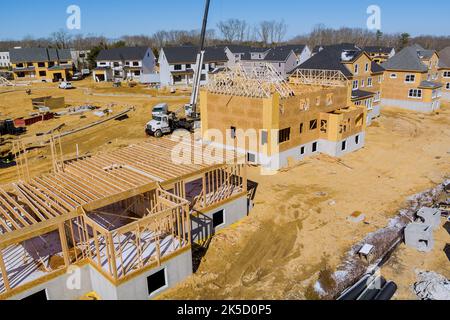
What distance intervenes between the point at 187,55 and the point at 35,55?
134ft

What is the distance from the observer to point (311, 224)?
2202 cm

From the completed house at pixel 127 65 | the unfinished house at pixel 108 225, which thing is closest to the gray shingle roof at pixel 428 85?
the unfinished house at pixel 108 225

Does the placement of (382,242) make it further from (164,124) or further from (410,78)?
(410,78)

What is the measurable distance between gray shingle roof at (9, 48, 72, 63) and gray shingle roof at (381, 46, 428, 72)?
75.4 m

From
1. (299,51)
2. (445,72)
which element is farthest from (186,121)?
(445,72)

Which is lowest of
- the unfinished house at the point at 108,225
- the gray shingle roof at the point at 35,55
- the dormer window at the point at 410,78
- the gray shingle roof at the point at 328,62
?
the unfinished house at the point at 108,225

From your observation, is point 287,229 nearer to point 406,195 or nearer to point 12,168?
point 406,195

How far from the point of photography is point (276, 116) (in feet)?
97.6

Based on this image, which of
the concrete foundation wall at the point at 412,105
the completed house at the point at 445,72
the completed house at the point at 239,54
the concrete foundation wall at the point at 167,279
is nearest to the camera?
the concrete foundation wall at the point at 167,279

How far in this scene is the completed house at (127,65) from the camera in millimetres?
79375

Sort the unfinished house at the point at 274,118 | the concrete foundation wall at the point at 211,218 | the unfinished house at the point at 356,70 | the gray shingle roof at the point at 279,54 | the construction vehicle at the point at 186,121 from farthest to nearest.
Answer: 1. the gray shingle roof at the point at 279,54
2. the unfinished house at the point at 356,70
3. the construction vehicle at the point at 186,121
4. the unfinished house at the point at 274,118
5. the concrete foundation wall at the point at 211,218

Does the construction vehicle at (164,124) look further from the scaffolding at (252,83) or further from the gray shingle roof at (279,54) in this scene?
the gray shingle roof at (279,54)

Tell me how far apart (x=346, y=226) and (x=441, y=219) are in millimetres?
6614

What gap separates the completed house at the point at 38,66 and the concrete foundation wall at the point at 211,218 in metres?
76.5
